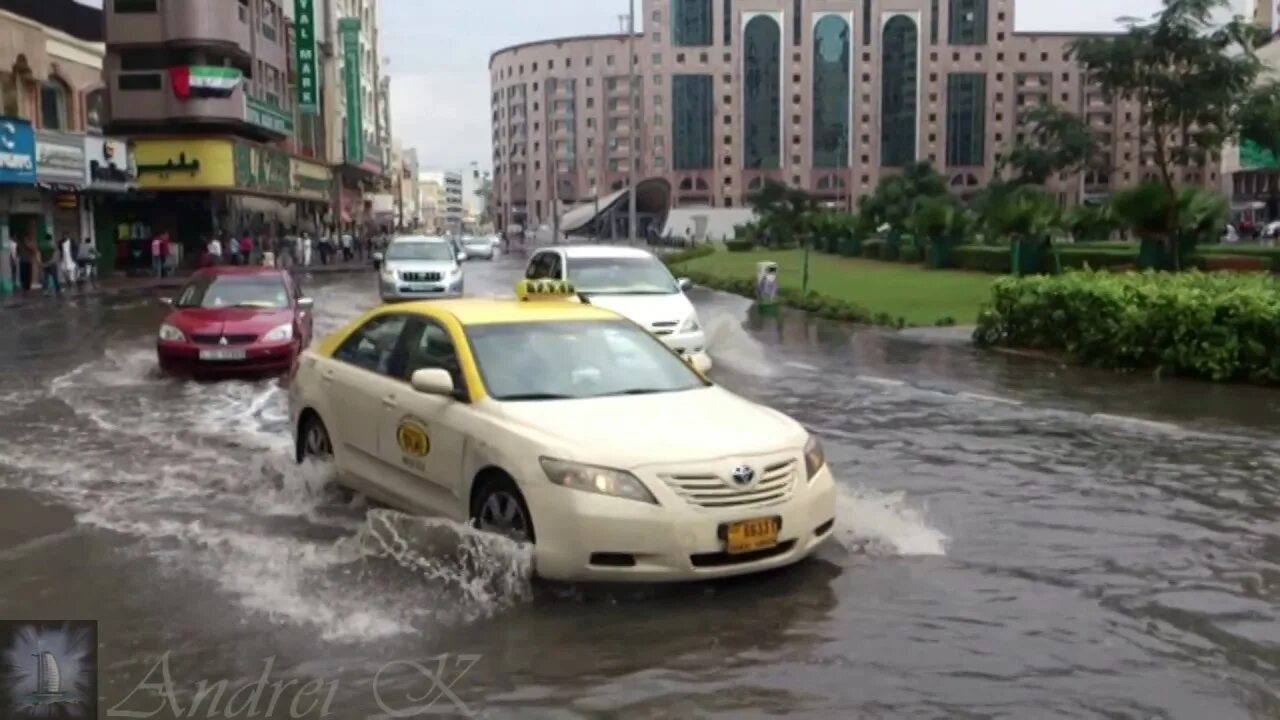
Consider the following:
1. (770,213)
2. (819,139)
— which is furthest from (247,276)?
(819,139)

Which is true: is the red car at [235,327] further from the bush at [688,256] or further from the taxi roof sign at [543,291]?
the bush at [688,256]

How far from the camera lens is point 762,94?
150 metres

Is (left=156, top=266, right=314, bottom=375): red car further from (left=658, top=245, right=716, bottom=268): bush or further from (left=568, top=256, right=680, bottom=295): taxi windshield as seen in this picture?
(left=658, top=245, right=716, bottom=268): bush

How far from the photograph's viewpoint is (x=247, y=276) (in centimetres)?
1730

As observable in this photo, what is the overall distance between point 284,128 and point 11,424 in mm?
45825

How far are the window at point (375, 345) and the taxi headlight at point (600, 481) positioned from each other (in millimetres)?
2291

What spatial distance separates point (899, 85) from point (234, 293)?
464 ft

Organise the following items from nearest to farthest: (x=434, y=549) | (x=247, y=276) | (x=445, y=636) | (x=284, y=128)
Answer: (x=445, y=636) < (x=434, y=549) < (x=247, y=276) < (x=284, y=128)

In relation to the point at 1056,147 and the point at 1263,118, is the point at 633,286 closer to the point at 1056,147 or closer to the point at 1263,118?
the point at 1056,147

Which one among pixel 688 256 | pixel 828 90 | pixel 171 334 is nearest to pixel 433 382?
pixel 171 334

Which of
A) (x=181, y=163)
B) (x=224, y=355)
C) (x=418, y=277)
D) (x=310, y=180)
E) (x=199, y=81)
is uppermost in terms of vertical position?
(x=199, y=81)

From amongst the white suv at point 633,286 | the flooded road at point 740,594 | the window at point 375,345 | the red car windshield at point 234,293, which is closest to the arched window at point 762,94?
the white suv at point 633,286

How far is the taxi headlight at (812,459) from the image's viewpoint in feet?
22.0

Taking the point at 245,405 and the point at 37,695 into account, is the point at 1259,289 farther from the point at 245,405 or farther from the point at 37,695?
the point at 37,695
